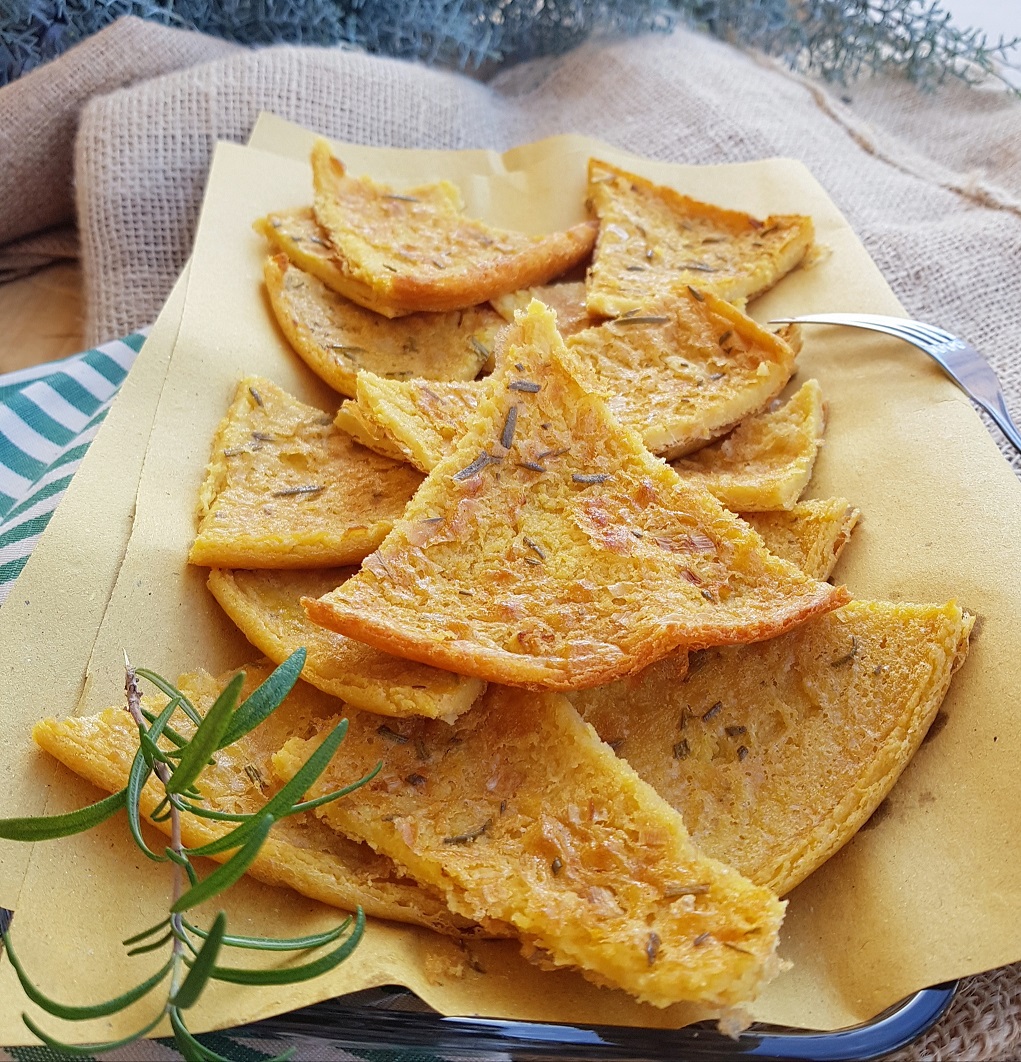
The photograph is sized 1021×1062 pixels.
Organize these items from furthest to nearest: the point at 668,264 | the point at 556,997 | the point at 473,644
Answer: the point at 668,264 → the point at 473,644 → the point at 556,997

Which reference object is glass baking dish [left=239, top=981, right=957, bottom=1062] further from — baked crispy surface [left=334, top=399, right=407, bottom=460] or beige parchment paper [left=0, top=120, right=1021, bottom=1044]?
baked crispy surface [left=334, top=399, right=407, bottom=460]

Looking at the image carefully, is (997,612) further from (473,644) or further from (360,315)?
(360,315)

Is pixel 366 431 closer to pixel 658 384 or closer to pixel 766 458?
pixel 658 384

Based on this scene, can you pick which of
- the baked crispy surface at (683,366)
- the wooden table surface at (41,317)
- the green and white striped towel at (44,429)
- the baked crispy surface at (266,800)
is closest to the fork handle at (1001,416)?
the baked crispy surface at (683,366)

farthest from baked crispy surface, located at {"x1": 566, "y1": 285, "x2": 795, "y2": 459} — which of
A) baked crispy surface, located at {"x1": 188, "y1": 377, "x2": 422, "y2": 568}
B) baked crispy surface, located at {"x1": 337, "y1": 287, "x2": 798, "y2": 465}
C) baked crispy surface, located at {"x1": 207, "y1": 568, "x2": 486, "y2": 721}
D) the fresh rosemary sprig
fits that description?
the fresh rosemary sprig

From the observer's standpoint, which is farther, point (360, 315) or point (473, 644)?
point (360, 315)

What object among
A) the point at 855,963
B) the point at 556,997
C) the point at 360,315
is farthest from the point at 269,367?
the point at 855,963
